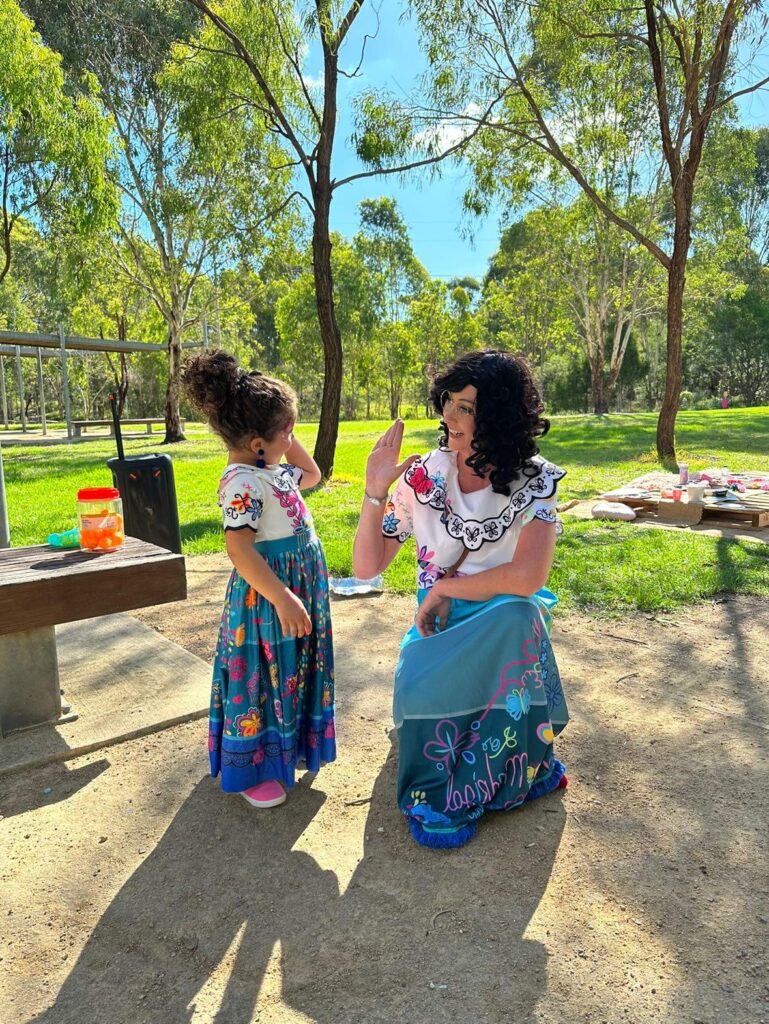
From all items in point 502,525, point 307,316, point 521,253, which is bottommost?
point 502,525

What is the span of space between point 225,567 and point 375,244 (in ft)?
114

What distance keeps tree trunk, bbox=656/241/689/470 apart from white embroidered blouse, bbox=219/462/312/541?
30.4 feet

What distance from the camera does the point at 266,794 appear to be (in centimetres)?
250

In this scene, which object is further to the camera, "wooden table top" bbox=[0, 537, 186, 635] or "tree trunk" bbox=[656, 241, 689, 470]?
"tree trunk" bbox=[656, 241, 689, 470]

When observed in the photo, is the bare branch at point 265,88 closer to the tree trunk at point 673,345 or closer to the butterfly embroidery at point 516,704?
the tree trunk at point 673,345

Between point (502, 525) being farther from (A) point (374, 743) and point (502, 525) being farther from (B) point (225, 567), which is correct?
(B) point (225, 567)

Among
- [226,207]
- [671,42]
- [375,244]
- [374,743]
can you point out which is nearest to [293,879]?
[374,743]

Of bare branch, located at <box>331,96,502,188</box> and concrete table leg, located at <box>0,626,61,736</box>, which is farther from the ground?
bare branch, located at <box>331,96,502,188</box>

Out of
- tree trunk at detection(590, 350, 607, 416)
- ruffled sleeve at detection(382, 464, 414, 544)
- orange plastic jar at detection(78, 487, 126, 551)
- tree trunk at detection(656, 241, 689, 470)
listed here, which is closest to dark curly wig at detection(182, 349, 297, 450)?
ruffled sleeve at detection(382, 464, 414, 544)

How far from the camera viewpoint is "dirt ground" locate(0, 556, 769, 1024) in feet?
5.56

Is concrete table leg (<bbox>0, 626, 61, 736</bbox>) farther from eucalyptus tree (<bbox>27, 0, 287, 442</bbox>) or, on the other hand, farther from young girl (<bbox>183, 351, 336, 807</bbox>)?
eucalyptus tree (<bbox>27, 0, 287, 442</bbox>)

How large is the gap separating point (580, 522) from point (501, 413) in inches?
199

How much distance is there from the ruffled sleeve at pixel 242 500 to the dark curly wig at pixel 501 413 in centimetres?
68

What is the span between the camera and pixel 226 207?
16797 mm
